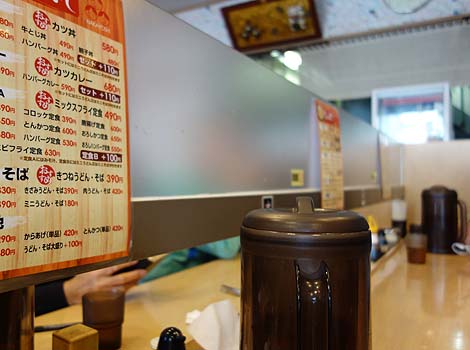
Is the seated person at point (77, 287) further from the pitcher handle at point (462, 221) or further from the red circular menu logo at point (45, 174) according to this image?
the pitcher handle at point (462, 221)

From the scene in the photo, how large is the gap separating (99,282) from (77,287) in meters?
0.07

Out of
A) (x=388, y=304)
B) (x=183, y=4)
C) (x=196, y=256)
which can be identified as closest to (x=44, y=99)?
(x=388, y=304)

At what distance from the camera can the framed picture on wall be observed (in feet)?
10.7

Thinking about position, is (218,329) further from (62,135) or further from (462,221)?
(462,221)

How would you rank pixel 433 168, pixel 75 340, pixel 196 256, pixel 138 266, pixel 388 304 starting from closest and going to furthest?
pixel 75 340 < pixel 388 304 < pixel 138 266 < pixel 196 256 < pixel 433 168

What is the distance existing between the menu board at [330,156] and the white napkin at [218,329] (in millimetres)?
735

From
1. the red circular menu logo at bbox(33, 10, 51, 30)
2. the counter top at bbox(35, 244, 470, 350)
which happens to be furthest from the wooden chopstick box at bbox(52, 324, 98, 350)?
the red circular menu logo at bbox(33, 10, 51, 30)

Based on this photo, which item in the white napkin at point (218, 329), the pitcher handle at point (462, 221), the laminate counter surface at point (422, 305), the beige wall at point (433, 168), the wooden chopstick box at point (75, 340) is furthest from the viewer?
the beige wall at point (433, 168)

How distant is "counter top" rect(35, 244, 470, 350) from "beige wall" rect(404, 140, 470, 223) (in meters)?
0.65

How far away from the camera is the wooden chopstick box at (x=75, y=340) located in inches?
21.9

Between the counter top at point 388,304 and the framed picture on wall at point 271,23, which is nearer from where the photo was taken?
the counter top at point 388,304

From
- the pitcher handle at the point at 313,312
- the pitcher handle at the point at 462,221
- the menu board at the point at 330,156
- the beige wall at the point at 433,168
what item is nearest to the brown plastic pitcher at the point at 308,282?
the pitcher handle at the point at 313,312

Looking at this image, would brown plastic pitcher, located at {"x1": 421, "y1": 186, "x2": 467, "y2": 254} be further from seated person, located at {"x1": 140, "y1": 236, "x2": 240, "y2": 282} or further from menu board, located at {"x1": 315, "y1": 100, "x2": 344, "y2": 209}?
seated person, located at {"x1": 140, "y1": 236, "x2": 240, "y2": 282}

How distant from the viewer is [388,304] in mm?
1104
